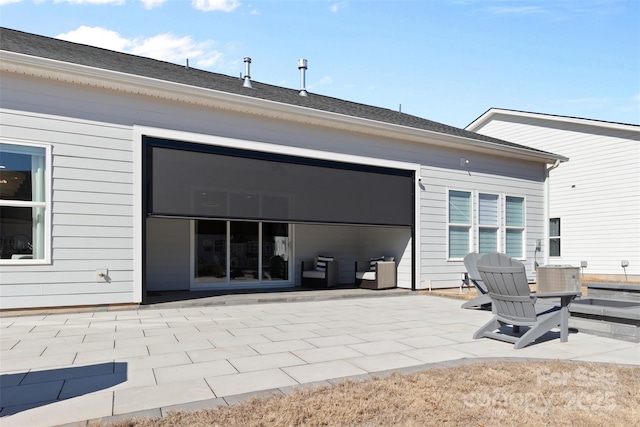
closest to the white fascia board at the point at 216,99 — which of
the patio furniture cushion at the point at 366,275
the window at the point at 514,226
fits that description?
the window at the point at 514,226

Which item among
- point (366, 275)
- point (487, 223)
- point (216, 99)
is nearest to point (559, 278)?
point (487, 223)

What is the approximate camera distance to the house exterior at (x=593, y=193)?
13.3 meters

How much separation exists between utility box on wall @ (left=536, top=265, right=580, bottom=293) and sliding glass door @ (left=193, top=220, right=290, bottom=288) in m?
6.10

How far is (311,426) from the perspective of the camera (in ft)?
8.72

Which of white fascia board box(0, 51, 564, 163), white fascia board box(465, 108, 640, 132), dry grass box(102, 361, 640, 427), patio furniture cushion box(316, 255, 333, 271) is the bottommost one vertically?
dry grass box(102, 361, 640, 427)

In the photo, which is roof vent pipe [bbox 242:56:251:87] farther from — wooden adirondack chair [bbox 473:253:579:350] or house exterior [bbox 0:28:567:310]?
wooden adirondack chair [bbox 473:253:579:350]

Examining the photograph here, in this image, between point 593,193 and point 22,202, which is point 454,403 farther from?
point 593,193

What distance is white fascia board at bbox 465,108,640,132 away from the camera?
1330 cm

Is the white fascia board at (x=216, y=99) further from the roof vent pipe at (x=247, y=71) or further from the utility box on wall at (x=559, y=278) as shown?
the utility box on wall at (x=559, y=278)

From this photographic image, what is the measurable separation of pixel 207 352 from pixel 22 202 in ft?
13.9

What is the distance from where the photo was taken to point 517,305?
5.04 meters

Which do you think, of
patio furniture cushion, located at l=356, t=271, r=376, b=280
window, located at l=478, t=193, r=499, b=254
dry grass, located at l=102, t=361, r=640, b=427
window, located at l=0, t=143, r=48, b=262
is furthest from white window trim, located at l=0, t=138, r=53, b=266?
window, located at l=478, t=193, r=499, b=254

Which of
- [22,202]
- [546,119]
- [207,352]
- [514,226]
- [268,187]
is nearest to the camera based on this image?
[207,352]

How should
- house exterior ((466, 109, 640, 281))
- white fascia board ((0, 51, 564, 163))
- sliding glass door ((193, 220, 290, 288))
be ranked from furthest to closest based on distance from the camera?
house exterior ((466, 109, 640, 281)) < sliding glass door ((193, 220, 290, 288)) < white fascia board ((0, 51, 564, 163))
